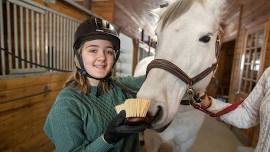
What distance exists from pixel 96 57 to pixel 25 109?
4.12ft

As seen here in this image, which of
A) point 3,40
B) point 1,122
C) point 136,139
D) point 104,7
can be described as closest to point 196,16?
point 136,139

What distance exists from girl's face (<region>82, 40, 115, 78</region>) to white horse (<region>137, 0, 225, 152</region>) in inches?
8.7

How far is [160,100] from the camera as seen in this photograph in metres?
0.79

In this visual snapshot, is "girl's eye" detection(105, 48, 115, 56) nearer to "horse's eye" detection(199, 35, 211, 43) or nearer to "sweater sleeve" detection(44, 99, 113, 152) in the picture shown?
"sweater sleeve" detection(44, 99, 113, 152)

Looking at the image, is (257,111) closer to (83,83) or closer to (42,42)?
(83,83)

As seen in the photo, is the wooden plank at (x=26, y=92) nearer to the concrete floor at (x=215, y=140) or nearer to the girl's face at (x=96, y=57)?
the girl's face at (x=96, y=57)

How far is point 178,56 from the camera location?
908mm

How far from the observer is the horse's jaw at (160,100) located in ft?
2.54

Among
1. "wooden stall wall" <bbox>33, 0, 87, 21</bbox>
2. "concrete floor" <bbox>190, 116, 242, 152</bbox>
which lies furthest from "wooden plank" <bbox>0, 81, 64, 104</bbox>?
"concrete floor" <bbox>190, 116, 242, 152</bbox>

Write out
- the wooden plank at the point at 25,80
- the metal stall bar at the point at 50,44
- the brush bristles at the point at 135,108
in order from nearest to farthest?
the brush bristles at the point at 135,108, the wooden plank at the point at 25,80, the metal stall bar at the point at 50,44

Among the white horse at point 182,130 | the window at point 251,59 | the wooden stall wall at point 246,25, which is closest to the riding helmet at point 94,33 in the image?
the white horse at point 182,130

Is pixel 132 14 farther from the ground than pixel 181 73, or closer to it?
farther from the ground

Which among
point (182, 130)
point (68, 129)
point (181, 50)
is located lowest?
point (182, 130)

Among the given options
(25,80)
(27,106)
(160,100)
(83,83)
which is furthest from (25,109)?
(160,100)
